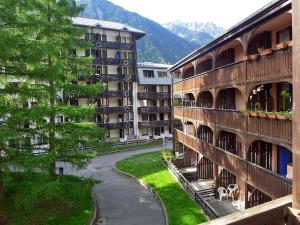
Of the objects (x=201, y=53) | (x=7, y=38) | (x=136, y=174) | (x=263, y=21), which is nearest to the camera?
(x=7, y=38)

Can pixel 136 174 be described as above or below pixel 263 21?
below

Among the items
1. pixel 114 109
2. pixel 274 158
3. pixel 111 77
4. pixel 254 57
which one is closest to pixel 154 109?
pixel 114 109

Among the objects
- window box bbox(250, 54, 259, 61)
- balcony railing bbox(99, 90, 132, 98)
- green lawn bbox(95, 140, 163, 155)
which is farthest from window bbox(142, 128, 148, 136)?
window box bbox(250, 54, 259, 61)

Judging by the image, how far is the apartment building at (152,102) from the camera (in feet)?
193

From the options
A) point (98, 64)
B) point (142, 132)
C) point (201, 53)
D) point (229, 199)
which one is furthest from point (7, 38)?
point (142, 132)

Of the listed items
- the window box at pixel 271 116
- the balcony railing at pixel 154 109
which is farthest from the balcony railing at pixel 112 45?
the window box at pixel 271 116

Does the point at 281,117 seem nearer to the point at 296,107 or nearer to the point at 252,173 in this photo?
the point at 252,173

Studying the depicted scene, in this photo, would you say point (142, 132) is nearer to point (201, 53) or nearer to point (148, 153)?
point (148, 153)

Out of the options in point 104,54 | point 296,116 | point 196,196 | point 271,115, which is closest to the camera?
point 296,116

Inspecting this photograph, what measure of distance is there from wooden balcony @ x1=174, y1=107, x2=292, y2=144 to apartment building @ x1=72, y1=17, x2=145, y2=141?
27.8 meters

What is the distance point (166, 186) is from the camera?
93.4 feet

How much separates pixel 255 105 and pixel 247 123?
1701mm

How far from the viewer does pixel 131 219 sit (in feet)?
72.2

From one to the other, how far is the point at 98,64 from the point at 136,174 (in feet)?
86.0
